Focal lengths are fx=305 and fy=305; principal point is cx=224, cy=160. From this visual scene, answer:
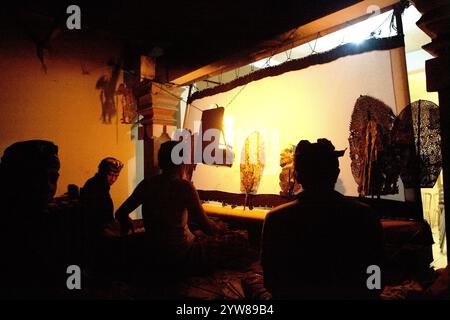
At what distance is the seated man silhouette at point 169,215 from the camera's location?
13.3ft

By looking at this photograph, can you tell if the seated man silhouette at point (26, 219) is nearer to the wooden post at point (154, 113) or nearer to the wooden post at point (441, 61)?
the wooden post at point (441, 61)

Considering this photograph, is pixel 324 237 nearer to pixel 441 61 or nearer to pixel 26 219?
pixel 26 219

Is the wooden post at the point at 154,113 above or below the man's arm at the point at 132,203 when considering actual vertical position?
above

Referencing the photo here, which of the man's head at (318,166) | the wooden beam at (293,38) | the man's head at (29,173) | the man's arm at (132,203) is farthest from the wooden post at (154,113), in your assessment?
the man's head at (318,166)

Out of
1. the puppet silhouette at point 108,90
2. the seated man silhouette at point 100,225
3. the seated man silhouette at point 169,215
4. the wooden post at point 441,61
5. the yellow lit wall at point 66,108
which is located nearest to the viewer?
the wooden post at point 441,61

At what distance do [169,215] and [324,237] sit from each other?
225 centimetres

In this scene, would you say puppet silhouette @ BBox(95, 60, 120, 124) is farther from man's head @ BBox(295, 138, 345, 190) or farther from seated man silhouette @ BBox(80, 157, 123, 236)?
man's head @ BBox(295, 138, 345, 190)

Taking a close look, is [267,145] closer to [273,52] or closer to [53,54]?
[273,52]

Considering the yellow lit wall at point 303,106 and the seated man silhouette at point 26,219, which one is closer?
the seated man silhouette at point 26,219

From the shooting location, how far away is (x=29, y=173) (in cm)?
245

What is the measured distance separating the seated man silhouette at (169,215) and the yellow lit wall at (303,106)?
7.07ft

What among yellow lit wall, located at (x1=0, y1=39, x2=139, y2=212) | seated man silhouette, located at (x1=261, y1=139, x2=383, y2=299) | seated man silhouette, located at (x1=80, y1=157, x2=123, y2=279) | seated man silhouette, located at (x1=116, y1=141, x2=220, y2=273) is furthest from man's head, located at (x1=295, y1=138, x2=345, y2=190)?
yellow lit wall, located at (x1=0, y1=39, x2=139, y2=212)

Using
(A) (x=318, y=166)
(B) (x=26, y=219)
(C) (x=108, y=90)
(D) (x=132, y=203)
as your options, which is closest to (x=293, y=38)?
(A) (x=318, y=166)

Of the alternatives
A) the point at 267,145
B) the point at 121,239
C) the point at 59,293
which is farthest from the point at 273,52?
the point at 59,293
